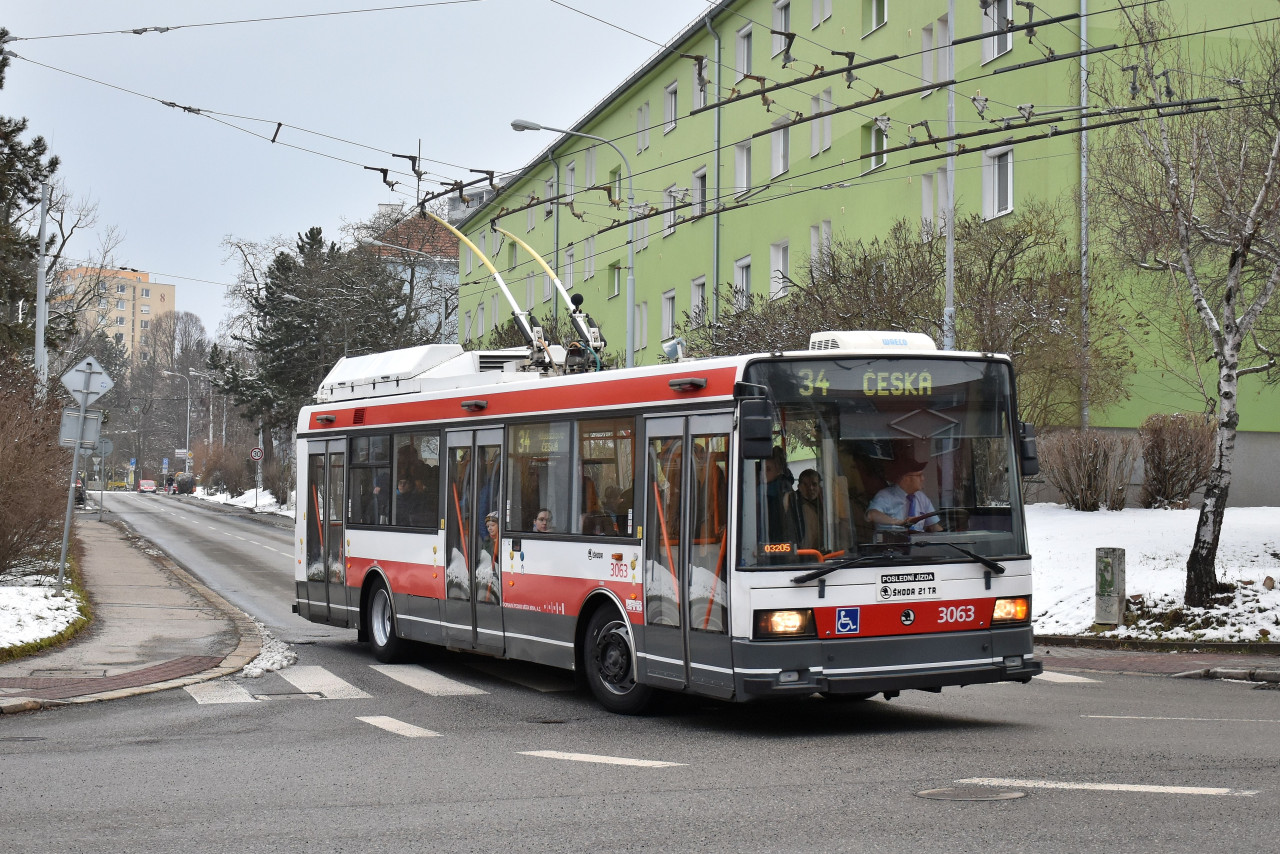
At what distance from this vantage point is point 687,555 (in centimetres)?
998

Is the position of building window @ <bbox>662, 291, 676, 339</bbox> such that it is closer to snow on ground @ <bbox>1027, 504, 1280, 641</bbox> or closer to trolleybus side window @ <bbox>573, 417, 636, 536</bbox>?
snow on ground @ <bbox>1027, 504, 1280, 641</bbox>

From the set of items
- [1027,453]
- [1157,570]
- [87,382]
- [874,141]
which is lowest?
[1157,570]

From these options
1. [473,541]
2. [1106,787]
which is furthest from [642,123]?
[1106,787]

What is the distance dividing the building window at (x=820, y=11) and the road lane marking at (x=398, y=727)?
2792 cm

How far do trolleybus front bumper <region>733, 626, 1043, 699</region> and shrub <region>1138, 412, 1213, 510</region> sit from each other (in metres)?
14.2

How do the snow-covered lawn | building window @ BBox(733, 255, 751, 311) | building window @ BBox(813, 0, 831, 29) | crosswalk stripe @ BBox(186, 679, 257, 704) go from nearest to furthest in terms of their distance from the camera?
crosswalk stripe @ BBox(186, 679, 257, 704) < the snow-covered lawn < building window @ BBox(813, 0, 831, 29) < building window @ BBox(733, 255, 751, 311)

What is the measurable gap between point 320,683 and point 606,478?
3821 millimetres

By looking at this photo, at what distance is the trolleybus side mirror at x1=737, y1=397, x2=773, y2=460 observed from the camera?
9.16m

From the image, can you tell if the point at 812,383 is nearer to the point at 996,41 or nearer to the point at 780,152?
the point at 996,41

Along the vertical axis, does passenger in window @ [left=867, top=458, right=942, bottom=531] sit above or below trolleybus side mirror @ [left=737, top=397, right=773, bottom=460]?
below

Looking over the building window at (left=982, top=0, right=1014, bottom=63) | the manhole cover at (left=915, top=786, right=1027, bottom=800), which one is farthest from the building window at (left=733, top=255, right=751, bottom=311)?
the manhole cover at (left=915, top=786, right=1027, bottom=800)

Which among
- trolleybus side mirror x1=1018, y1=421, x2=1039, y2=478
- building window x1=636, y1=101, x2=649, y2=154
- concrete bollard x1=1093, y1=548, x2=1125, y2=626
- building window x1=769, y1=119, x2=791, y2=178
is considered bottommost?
concrete bollard x1=1093, y1=548, x2=1125, y2=626

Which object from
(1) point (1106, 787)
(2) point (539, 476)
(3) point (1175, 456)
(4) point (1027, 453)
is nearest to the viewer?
(1) point (1106, 787)

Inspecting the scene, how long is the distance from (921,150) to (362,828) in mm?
24901
